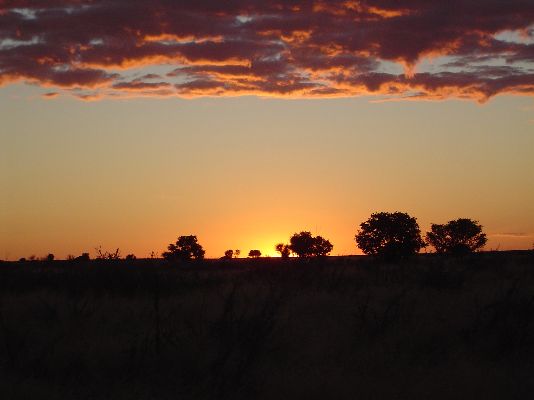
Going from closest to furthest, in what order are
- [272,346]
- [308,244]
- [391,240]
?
[272,346] → [391,240] → [308,244]

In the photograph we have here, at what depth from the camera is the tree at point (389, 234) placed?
188 ft

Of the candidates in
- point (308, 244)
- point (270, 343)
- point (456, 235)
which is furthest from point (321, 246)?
point (270, 343)

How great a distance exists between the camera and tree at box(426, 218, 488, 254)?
7263 centimetres

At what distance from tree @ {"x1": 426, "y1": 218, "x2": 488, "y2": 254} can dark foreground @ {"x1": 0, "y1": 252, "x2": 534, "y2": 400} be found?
189 feet

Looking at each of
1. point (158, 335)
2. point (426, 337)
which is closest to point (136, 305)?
point (158, 335)

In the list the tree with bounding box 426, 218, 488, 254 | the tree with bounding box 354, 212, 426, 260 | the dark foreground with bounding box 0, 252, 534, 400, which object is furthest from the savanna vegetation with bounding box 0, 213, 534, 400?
the tree with bounding box 426, 218, 488, 254

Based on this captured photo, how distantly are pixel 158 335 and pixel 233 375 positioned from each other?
1.73m

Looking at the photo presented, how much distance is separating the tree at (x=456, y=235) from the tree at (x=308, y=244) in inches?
522

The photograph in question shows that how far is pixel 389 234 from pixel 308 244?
23458 millimetres

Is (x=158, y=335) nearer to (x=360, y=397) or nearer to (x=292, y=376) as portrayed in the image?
(x=292, y=376)

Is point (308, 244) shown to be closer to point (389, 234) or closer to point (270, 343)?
point (389, 234)

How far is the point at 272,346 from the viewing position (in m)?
11.5

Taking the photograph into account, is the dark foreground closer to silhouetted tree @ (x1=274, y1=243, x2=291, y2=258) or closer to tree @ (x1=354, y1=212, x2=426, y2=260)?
tree @ (x1=354, y1=212, x2=426, y2=260)

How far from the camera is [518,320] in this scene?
493 inches
